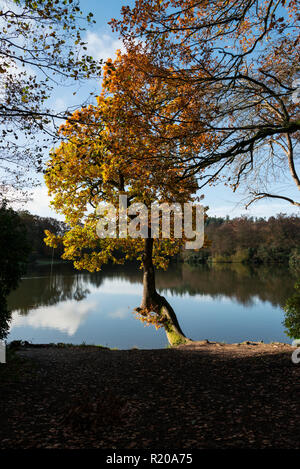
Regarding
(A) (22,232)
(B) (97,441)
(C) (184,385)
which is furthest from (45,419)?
(A) (22,232)

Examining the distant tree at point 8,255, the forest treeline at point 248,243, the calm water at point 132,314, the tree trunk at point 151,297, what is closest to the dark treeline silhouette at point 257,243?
the forest treeline at point 248,243

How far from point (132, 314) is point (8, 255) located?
45.8ft

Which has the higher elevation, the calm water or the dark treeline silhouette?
the dark treeline silhouette

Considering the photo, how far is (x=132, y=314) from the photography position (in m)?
18.6

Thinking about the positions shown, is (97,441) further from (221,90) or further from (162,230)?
(162,230)

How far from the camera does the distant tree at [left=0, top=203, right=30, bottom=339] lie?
538cm

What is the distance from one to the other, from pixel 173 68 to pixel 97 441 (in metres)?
6.72

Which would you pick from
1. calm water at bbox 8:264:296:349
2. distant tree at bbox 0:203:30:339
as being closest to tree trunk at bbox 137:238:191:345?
calm water at bbox 8:264:296:349

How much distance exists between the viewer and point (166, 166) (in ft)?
23.5

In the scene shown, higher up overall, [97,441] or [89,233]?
[89,233]

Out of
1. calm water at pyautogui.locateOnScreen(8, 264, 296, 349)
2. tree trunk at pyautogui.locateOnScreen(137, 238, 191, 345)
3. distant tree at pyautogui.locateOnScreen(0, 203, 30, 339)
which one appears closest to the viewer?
distant tree at pyautogui.locateOnScreen(0, 203, 30, 339)

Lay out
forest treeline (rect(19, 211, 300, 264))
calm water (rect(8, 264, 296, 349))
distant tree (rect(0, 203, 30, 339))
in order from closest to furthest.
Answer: distant tree (rect(0, 203, 30, 339)), calm water (rect(8, 264, 296, 349)), forest treeline (rect(19, 211, 300, 264))

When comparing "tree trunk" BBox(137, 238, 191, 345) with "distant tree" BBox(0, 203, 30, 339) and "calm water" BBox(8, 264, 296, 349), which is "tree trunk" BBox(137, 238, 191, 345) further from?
"distant tree" BBox(0, 203, 30, 339)

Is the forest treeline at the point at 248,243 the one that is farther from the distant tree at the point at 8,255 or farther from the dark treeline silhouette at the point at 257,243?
the distant tree at the point at 8,255
